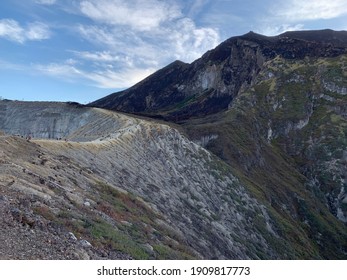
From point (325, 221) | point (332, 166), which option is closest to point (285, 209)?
point (325, 221)

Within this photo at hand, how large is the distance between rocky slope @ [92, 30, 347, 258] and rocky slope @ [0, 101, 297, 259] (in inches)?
426

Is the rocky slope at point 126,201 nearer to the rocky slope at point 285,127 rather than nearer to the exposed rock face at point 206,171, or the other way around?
the exposed rock face at point 206,171

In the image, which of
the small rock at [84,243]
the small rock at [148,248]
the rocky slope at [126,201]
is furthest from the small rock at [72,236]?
the small rock at [148,248]

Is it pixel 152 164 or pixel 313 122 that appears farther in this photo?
pixel 313 122

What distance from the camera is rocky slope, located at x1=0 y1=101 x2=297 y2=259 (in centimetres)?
1561

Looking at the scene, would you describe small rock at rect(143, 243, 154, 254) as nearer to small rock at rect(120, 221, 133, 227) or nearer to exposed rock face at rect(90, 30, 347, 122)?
small rock at rect(120, 221, 133, 227)

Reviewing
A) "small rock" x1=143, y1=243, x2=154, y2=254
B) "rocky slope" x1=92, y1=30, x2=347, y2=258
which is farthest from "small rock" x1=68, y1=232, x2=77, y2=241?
"rocky slope" x1=92, y1=30, x2=347, y2=258

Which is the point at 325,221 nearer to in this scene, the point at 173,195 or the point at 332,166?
the point at 332,166

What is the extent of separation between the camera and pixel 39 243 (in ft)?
44.9

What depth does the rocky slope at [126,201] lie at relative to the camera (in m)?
15.6

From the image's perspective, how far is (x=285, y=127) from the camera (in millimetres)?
109125

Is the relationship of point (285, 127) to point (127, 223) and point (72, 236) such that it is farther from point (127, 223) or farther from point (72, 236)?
point (72, 236)

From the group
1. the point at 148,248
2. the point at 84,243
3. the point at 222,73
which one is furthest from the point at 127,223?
the point at 222,73
